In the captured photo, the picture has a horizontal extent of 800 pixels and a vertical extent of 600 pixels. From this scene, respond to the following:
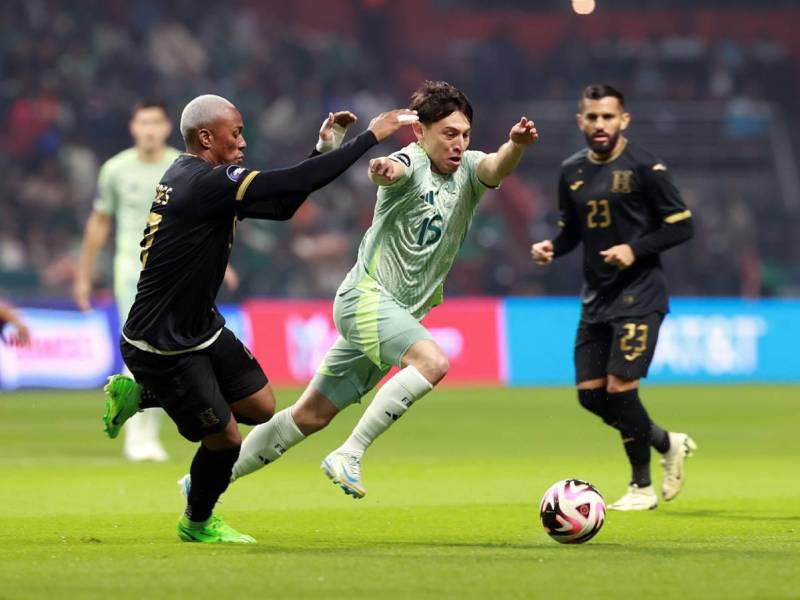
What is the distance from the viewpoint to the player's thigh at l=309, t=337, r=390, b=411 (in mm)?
8172

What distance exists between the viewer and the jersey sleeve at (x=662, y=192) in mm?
9602

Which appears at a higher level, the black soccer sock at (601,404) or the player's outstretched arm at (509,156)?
the player's outstretched arm at (509,156)

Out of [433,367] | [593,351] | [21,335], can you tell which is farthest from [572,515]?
[21,335]

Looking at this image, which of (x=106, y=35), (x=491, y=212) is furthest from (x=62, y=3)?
(x=491, y=212)

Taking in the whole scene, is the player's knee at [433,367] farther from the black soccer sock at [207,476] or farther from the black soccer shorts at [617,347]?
the black soccer shorts at [617,347]

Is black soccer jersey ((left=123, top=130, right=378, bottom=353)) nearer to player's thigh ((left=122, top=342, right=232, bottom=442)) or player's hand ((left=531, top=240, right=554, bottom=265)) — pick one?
player's thigh ((left=122, top=342, right=232, bottom=442))

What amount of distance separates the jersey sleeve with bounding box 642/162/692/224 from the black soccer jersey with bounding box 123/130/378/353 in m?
3.14

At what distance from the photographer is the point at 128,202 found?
1240 cm

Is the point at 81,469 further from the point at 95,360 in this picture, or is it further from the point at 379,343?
the point at 95,360

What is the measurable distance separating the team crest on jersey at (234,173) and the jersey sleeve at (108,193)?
5529 millimetres

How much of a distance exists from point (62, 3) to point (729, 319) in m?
12.9

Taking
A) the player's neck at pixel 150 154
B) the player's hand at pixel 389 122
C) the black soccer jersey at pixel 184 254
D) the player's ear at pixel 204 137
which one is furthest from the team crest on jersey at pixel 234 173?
the player's neck at pixel 150 154

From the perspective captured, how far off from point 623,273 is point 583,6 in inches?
877

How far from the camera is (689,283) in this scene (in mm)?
25391
